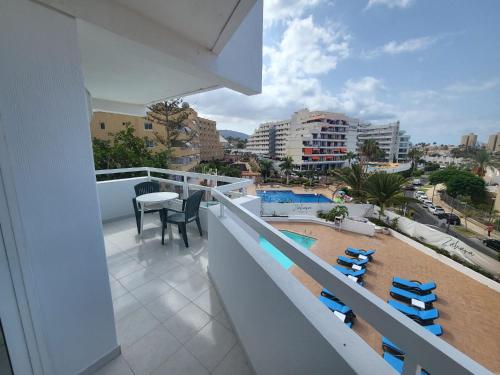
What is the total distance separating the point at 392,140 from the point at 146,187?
211 ft

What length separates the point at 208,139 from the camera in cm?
4419

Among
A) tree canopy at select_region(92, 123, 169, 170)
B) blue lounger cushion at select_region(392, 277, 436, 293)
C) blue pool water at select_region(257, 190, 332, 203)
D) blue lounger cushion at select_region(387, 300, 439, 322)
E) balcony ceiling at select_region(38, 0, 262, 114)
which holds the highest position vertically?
balcony ceiling at select_region(38, 0, 262, 114)

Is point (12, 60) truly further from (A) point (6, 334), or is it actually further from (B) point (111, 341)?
(B) point (111, 341)

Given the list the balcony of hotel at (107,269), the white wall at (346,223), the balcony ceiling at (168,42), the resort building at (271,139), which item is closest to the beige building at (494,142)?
the resort building at (271,139)

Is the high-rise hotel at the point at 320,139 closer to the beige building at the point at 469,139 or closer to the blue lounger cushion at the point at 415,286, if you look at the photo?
the blue lounger cushion at the point at 415,286

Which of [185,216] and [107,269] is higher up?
[107,269]

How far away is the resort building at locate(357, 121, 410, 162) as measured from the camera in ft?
176

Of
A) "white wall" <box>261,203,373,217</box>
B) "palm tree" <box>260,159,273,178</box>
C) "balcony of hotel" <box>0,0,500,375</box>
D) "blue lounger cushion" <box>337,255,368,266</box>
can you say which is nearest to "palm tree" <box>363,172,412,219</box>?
"white wall" <box>261,203,373,217</box>

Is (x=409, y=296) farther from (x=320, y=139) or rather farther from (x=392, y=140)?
(x=392, y=140)

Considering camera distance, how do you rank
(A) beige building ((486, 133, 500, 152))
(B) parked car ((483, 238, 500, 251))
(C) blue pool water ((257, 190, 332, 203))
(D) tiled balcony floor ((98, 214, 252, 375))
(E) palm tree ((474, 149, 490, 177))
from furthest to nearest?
(A) beige building ((486, 133, 500, 152)) < (E) palm tree ((474, 149, 490, 177)) < (C) blue pool water ((257, 190, 332, 203)) < (B) parked car ((483, 238, 500, 251)) < (D) tiled balcony floor ((98, 214, 252, 375))

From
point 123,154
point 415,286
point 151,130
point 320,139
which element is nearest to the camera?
point 415,286

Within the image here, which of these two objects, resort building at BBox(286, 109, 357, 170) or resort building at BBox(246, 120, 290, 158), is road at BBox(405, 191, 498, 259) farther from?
resort building at BBox(246, 120, 290, 158)

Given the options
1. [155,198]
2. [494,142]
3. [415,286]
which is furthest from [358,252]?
[494,142]

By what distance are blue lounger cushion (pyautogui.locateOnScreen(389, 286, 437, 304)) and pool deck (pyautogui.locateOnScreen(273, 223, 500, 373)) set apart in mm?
231
